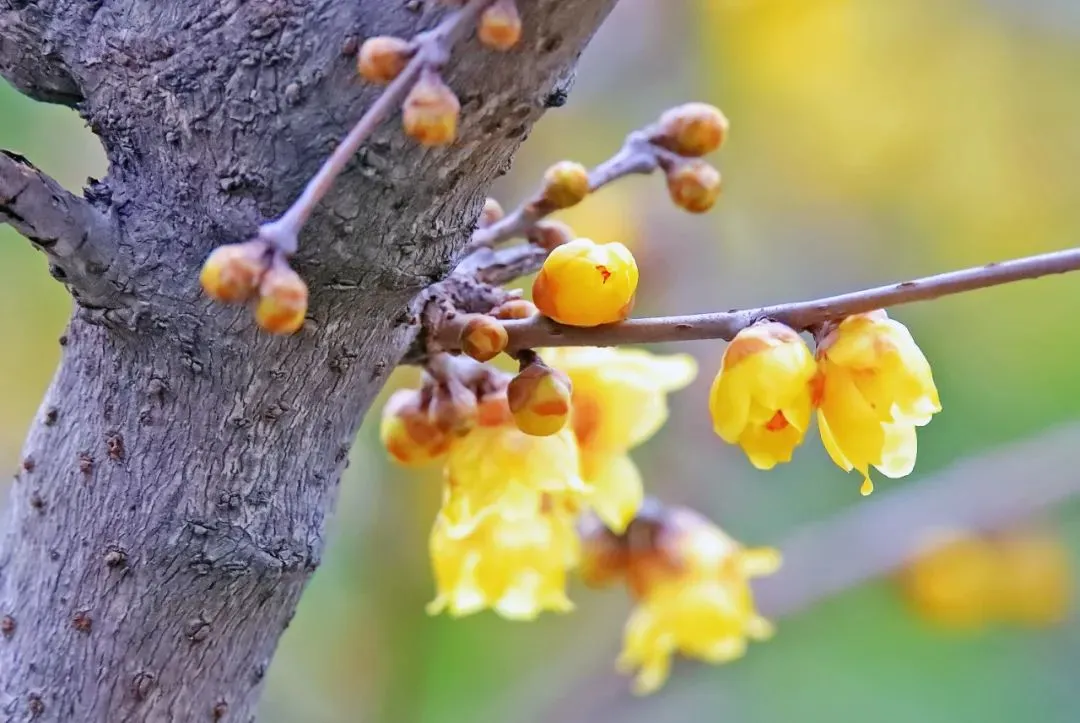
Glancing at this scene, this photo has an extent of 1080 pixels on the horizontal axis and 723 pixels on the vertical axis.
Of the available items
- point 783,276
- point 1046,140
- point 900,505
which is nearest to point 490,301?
point 900,505

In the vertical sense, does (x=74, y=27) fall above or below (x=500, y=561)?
above

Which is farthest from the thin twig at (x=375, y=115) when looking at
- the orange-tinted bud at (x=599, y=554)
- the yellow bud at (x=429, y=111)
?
the orange-tinted bud at (x=599, y=554)

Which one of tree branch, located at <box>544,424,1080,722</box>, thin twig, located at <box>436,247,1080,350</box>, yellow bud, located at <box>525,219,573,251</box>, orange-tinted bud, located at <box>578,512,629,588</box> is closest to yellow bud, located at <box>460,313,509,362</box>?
thin twig, located at <box>436,247,1080,350</box>

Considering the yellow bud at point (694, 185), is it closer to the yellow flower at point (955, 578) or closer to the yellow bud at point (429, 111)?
the yellow bud at point (429, 111)

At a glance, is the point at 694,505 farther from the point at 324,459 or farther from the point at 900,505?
the point at 324,459

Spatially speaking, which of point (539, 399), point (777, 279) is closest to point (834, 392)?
point (539, 399)

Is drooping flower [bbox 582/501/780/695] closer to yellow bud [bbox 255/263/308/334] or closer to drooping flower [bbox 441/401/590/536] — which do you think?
drooping flower [bbox 441/401/590/536]

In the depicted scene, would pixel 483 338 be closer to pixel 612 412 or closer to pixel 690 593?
pixel 612 412
